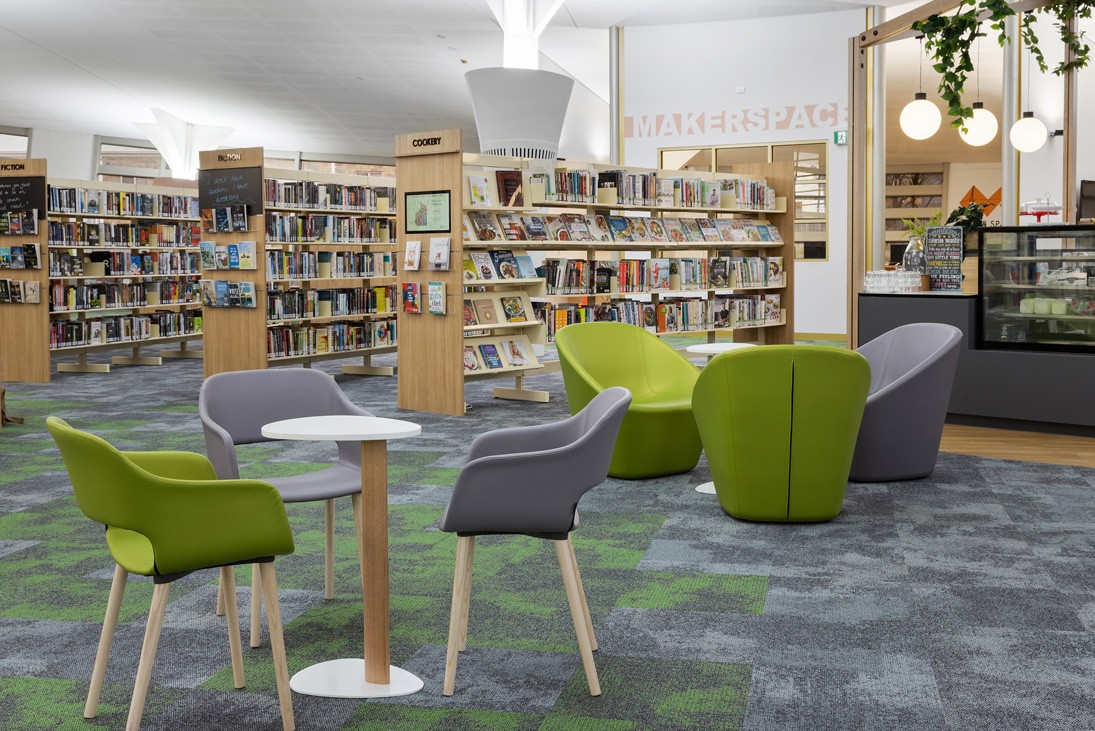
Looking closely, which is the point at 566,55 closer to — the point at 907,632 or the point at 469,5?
the point at 469,5

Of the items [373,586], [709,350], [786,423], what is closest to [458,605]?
[373,586]

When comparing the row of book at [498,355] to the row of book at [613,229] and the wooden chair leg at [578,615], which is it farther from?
the wooden chair leg at [578,615]

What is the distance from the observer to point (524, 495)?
9.56 ft

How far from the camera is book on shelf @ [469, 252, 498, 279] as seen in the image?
8.26m

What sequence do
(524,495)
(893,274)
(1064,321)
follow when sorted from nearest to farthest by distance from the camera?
(524,495)
(1064,321)
(893,274)

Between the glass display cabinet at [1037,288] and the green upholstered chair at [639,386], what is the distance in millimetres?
2399

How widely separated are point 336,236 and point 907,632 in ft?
27.4

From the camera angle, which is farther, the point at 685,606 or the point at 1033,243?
the point at 1033,243

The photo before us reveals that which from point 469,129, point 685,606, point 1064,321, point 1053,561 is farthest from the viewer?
point 469,129

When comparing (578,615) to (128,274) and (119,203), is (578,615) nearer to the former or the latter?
(128,274)

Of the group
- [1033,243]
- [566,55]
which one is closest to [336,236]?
[1033,243]

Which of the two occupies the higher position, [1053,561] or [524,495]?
[524,495]

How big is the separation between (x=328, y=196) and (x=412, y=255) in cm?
275

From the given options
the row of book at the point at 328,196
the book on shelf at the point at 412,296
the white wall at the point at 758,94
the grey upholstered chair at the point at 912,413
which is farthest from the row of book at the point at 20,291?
the grey upholstered chair at the point at 912,413
